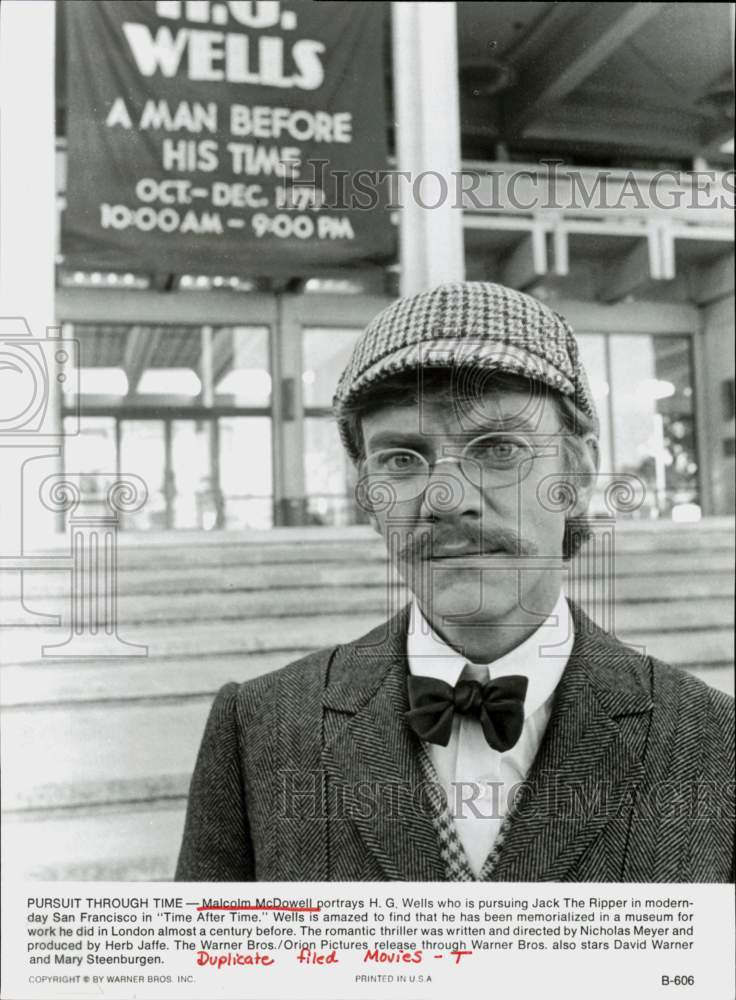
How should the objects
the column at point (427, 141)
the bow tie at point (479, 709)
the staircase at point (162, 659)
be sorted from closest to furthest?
the bow tie at point (479, 709)
the staircase at point (162, 659)
the column at point (427, 141)

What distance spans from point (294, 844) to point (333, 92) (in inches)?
50.6

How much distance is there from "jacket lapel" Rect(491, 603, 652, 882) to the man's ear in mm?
219

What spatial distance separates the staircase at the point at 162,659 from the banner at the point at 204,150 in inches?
20.0

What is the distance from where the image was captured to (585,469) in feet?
3.70

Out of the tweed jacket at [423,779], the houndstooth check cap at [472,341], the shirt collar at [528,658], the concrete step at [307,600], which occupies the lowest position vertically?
the tweed jacket at [423,779]

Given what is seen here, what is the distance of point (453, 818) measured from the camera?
3.55 feet

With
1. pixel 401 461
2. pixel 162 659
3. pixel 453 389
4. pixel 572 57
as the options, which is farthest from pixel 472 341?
pixel 572 57

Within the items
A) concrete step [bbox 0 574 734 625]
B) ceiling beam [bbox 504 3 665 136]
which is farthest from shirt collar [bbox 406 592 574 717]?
ceiling beam [bbox 504 3 665 136]

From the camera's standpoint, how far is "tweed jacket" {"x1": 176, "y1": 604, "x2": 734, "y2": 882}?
3.55 ft

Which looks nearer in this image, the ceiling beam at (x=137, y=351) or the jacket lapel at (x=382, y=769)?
the jacket lapel at (x=382, y=769)

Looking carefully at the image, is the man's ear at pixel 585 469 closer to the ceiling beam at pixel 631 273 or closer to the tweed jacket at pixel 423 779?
the tweed jacket at pixel 423 779

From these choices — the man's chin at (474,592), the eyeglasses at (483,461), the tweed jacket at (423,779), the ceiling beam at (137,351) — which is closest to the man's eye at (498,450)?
the eyeglasses at (483,461)

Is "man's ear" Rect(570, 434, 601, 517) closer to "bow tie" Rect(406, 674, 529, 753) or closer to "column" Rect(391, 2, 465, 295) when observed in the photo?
"bow tie" Rect(406, 674, 529, 753)

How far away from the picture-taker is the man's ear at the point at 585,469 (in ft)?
3.67
